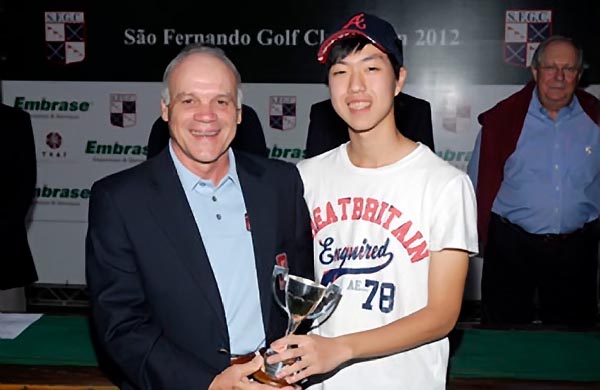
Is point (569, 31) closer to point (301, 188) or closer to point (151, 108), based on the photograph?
point (151, 108)

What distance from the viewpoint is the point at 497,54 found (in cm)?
533

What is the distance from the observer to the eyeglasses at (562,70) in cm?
414

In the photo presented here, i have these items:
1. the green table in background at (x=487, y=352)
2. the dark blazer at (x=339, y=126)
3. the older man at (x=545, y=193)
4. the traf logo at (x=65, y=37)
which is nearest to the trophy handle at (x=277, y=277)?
the green table in background at (x=487, y=352)

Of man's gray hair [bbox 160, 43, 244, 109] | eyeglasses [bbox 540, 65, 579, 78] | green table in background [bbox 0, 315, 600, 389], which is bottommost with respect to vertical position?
green table in background [bbox 0, 315, 600, 389]

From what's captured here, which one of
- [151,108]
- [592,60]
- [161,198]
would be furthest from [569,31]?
[161,198]

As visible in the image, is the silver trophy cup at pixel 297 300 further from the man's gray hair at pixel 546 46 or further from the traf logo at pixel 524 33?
the traf logo at pixel 524 33

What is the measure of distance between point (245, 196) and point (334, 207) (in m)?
0.22

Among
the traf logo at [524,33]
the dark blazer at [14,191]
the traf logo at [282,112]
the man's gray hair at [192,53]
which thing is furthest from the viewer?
the traf logo at [282,112]

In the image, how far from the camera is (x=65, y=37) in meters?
5.60

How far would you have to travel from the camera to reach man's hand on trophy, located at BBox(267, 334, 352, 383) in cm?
168

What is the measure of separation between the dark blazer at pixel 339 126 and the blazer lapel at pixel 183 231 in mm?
1744

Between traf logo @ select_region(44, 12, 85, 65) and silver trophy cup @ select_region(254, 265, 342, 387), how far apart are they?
4.17 metres

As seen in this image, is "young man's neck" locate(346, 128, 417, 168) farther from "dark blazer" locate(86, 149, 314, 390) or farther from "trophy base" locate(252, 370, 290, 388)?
"trophy base" locate(252, 370, 290, 388)

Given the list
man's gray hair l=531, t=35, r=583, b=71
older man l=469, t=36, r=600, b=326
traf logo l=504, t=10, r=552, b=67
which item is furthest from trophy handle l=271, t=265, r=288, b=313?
traf logo l=504, t=10, r=552, b=67
